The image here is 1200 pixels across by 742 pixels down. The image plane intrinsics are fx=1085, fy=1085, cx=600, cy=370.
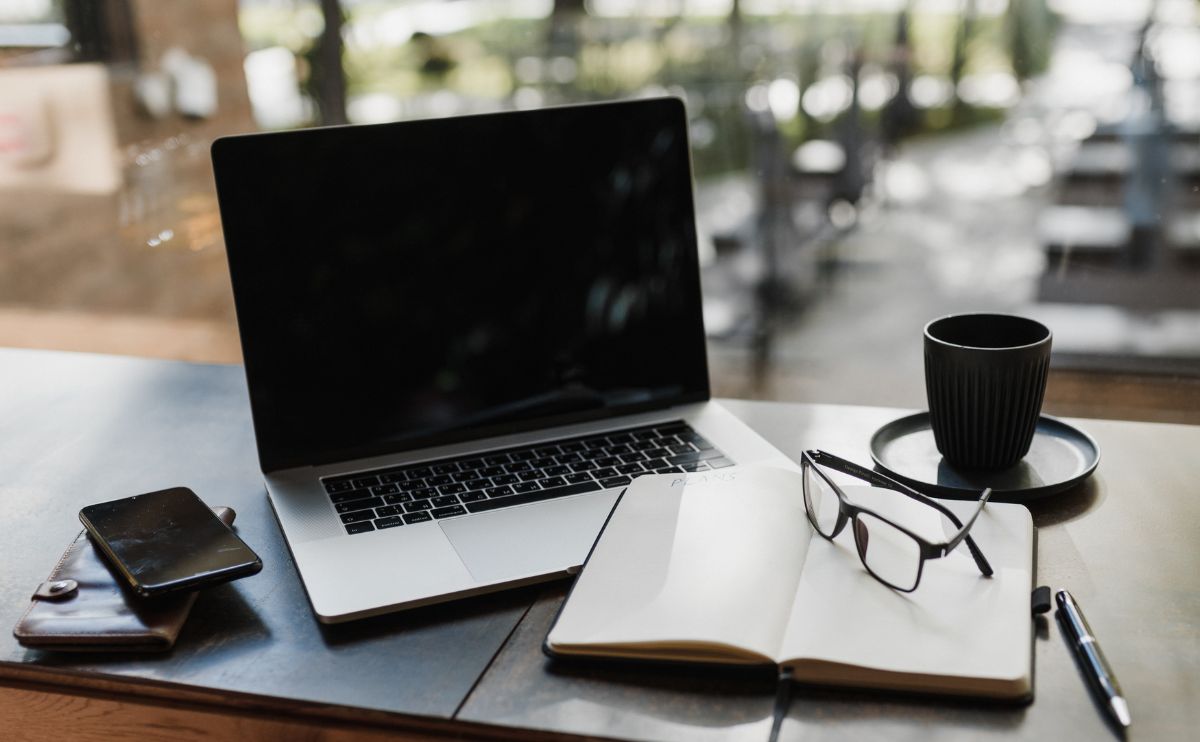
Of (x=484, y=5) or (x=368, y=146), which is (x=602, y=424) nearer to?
(x=368, y=146)

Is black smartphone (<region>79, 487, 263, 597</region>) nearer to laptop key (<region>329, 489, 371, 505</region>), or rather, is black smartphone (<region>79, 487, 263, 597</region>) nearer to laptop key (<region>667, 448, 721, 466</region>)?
laptop key (<region>329, 489, 371, 505</region>)

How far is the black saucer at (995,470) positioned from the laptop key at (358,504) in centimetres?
41

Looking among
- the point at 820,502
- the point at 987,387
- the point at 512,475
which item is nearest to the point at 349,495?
the point at 512,475

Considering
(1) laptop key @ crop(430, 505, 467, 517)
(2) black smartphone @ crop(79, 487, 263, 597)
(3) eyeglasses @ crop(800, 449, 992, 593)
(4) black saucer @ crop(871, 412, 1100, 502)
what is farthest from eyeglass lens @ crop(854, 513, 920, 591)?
(2) black smartphone @ crop(79, 487, 263, 597)

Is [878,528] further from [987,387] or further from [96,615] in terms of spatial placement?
[96,615]

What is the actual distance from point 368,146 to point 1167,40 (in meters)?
1.83

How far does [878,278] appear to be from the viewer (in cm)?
260

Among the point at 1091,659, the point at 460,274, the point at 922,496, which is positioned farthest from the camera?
the point at 460,274

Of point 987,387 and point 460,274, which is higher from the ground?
point 460,274

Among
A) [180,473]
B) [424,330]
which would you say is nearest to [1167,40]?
[424,330]

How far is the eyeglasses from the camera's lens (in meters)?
0.68

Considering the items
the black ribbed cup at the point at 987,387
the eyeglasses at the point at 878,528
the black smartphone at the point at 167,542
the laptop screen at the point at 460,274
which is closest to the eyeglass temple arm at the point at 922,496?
the eyeglasses at the point at 878,528

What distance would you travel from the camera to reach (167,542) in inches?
29.8

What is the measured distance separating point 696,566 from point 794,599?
7 cm
